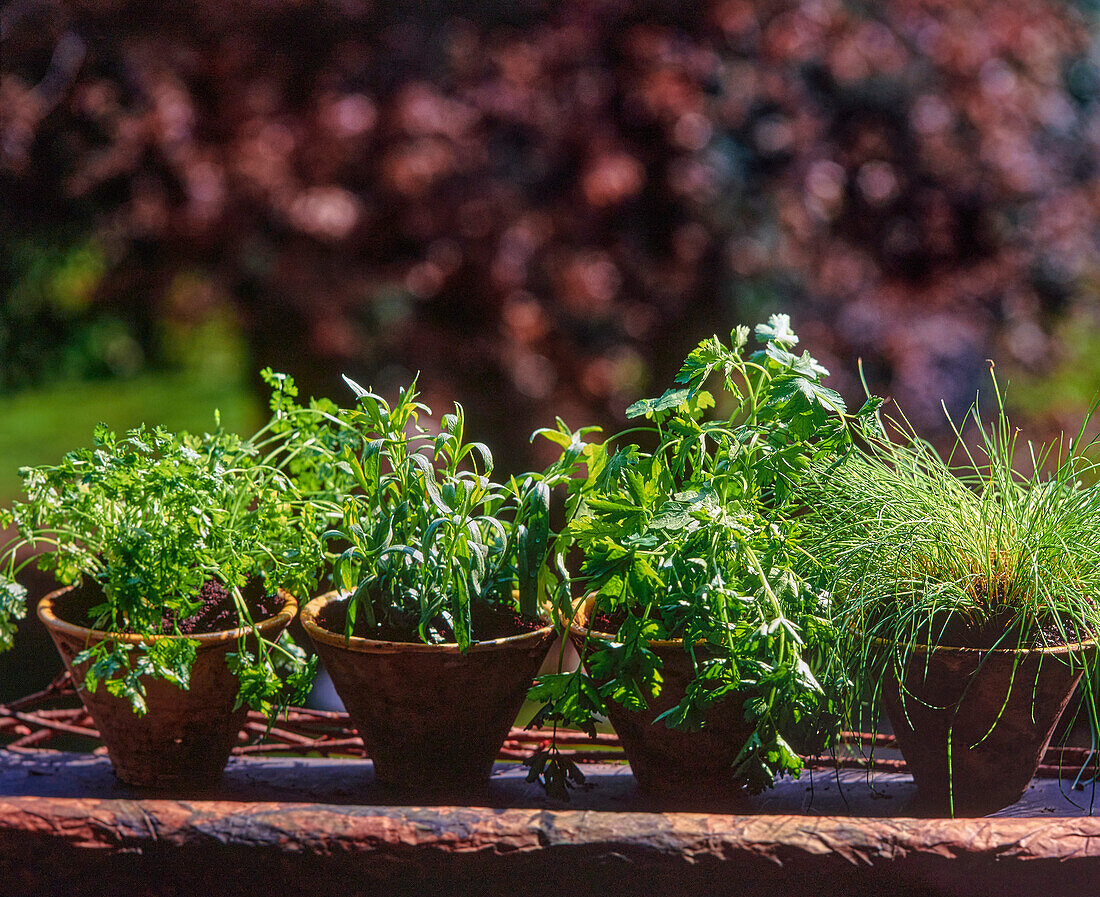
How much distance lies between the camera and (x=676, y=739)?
36.5 inches

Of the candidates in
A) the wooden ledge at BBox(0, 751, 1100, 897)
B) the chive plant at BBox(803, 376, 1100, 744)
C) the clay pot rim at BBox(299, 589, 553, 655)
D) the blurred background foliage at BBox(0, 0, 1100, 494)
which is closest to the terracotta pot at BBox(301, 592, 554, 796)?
the clay pot rim at BBox(299, 589, 553, 655)

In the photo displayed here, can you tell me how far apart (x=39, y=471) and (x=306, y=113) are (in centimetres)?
125

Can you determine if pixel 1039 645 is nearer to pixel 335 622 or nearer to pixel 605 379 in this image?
pixel 335 622

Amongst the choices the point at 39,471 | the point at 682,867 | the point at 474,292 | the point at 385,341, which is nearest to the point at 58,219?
the point at 385,341

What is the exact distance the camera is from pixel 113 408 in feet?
19.5

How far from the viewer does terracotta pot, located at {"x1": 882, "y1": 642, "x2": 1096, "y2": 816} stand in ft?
2.82

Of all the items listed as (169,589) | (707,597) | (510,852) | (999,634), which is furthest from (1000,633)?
(169,589)

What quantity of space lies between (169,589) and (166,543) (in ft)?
0.15

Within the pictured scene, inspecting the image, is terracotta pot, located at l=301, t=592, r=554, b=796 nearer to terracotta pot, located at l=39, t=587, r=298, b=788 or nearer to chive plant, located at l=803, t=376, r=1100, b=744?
terracotta pot, located at l=39, t=587, r=298, b=788

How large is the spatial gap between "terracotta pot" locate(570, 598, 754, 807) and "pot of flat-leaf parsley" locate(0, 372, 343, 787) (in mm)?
324

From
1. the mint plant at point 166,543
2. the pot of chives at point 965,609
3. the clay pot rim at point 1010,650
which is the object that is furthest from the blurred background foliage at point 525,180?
the clay pot rim at point 1010,650

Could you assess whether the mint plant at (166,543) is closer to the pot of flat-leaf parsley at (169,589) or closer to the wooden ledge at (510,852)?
the pot of flat-leaf parsley at (169,589)

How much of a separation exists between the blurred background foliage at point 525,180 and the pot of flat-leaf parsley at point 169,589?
99 centimetres

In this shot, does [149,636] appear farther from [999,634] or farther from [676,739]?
[999,634]
